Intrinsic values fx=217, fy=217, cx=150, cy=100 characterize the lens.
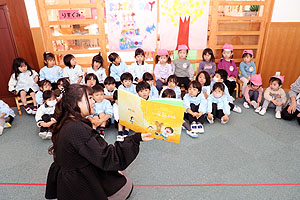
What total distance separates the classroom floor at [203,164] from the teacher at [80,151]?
669 mm

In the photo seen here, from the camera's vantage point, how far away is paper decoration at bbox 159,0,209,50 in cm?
385

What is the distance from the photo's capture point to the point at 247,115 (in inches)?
136

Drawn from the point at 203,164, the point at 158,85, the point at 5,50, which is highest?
the point at 5,50

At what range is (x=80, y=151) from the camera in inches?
52.6

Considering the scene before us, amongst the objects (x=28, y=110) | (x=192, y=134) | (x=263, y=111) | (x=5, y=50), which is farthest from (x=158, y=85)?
(x=5, y=50)

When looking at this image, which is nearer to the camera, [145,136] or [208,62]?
[145,136]

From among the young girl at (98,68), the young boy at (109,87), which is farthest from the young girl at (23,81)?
the young boy at (109,87)

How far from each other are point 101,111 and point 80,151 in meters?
1.76

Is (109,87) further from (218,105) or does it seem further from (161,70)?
(218,105)

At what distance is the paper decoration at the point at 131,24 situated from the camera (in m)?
3.77

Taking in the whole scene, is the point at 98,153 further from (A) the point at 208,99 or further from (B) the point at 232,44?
(B) the point at 232,44

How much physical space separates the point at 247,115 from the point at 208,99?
75 cm

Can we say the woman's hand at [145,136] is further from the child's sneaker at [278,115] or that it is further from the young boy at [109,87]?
the child's sneaker at [278,115]

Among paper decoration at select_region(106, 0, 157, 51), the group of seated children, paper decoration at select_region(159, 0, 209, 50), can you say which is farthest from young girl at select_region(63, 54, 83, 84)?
paper decoration at select_region(159, 0, 209, 50)
